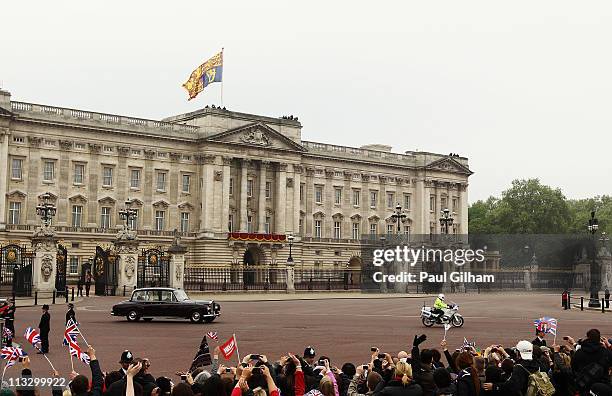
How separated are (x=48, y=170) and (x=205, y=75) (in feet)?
59.5

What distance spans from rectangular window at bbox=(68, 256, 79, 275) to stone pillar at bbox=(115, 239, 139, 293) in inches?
887

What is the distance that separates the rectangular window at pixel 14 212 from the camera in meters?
71.4

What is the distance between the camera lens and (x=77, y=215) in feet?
248

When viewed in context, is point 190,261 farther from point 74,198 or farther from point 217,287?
point 217,287

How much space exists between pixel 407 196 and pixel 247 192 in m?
26.3

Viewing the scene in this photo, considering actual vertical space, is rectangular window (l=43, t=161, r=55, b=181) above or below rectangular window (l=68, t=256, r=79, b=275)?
above

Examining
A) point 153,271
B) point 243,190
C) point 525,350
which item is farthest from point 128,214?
point 525,350

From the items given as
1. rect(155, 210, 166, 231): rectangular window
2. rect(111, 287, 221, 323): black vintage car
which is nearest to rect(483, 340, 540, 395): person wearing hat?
rect(111, 287, 221, 323): black vintage car

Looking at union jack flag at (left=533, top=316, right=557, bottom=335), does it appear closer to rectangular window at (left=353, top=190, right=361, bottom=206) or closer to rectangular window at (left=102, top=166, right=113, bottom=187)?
rectangular window at (left=102, top=166, right=113, bottom=187)

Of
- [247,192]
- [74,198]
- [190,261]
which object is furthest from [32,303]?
[247,192]

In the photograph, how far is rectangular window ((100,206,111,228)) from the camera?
77062 millimetres

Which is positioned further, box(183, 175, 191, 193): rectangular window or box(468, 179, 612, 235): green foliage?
box(468, 179, 612, 235): green foliage

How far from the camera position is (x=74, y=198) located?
2965 inches

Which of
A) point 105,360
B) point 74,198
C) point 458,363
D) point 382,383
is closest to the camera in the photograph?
point 382,383
